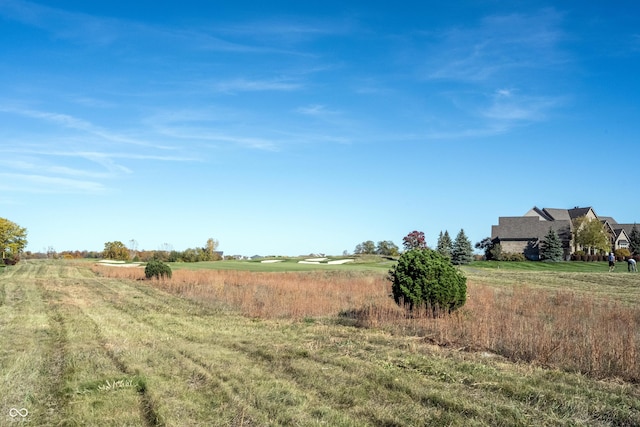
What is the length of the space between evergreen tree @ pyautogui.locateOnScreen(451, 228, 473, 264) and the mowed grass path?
154 ft

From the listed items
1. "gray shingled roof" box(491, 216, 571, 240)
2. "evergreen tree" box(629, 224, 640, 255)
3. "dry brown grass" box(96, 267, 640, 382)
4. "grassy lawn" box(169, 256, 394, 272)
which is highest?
"gray shingled roof" box(491, 216, 571, 240)

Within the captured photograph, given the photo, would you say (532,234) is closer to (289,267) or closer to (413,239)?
(413,239)

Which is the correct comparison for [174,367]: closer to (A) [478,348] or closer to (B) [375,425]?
(B) [375,425]

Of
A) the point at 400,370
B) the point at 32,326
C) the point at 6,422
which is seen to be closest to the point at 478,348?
the point at 400,370

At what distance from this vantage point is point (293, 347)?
355 inches

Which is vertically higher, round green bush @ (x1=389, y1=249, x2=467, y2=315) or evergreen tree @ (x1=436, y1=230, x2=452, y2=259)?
evergreen tree @ (x1=436, y1=230, x2=452, y2=259)

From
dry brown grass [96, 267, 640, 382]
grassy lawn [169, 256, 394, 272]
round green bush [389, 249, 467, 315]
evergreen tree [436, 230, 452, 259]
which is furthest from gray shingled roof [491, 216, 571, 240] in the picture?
round green bush [389, 249, 467, 315]

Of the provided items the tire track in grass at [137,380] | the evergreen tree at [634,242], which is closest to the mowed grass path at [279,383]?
the tire track in grass at [137,380]

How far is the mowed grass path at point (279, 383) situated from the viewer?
5328mm

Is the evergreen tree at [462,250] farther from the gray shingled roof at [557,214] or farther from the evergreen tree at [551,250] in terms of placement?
the gray shingled roof at [557,214]

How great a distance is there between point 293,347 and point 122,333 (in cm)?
438

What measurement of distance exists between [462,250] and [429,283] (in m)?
45.8

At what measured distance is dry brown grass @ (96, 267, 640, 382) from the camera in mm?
7570

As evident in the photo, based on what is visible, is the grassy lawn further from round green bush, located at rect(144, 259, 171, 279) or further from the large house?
the large house
